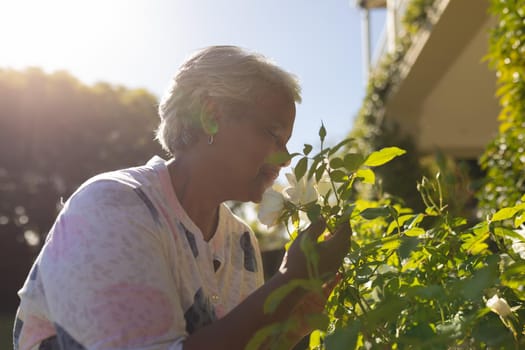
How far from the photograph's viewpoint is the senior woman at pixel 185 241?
1.23 metres

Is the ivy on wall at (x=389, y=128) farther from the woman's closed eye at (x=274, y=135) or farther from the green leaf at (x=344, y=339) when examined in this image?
the green leaf at (x=344, y=339)

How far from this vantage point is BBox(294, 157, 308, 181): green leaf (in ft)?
3.54

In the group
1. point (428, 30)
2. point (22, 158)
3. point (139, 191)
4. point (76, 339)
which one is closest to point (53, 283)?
point (76, 339)

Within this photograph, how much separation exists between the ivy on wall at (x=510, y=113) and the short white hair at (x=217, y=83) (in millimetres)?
1569

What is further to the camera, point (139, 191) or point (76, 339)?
point (139, 191)

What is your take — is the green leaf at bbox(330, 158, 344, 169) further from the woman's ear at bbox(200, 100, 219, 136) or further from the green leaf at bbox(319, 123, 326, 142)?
the woman's ear at bbox(200, 100, 219, 136)

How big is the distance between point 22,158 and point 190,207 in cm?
1770

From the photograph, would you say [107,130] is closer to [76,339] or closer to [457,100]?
[457,100]

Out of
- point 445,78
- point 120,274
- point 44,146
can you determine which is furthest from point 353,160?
point 44,146

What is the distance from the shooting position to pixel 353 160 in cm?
108

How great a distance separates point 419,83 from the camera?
9336 millimetres

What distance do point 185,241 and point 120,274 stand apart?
315mm

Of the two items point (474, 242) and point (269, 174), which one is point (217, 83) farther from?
→ point (474, 242)

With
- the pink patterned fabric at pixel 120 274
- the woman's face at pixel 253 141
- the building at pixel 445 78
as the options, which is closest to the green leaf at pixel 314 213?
the pink patterned fabric at pixel 120 274
